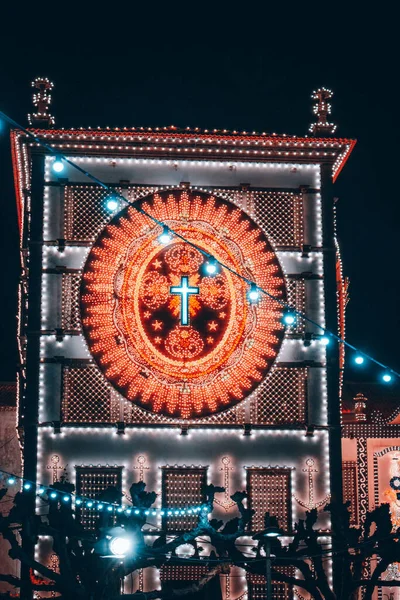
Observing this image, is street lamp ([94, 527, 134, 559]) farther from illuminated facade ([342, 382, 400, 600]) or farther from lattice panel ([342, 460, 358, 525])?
lattice panel ([342, 460, 358, 525])

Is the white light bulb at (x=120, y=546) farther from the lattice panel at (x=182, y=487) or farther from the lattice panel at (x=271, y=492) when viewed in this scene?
the lattice panel at (x=271, y=492)

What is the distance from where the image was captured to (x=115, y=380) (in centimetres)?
2681

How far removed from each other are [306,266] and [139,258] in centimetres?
503

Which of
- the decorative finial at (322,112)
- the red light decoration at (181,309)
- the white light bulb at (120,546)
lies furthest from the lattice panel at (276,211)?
the white light bulb at (120,546)

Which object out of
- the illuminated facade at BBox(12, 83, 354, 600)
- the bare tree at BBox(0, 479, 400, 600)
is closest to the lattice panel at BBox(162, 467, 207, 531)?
the illuminated facade at BBox(12, 83, 354, 600)

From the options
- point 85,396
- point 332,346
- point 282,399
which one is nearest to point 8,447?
point 85,396

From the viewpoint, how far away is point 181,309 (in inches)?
1062

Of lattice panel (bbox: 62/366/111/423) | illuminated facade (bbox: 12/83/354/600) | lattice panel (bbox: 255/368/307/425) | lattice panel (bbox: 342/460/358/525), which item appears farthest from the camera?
lattice panel (bbox: 342/460/358/525)

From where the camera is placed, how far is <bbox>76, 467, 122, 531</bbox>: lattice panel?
26.3 metres

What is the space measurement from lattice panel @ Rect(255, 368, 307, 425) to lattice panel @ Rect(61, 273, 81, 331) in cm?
572

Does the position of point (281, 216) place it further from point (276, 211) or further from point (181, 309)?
point (181, 309)

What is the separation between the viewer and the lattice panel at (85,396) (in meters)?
26.7

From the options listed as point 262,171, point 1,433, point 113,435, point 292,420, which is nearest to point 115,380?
point 113,435

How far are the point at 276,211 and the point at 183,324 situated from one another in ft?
15.1
